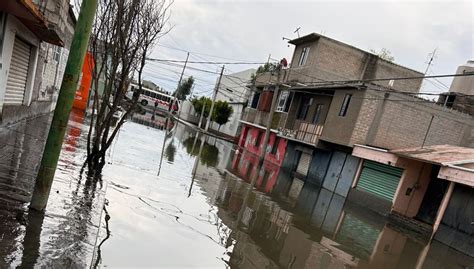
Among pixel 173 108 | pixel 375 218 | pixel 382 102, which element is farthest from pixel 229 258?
pixel 173 108

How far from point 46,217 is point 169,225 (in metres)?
3.04

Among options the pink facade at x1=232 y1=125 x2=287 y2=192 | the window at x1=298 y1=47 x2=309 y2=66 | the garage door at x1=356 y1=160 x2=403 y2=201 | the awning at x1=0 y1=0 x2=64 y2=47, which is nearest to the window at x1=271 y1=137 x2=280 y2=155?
the pink facade at x1=232 y1=125 x2=287 y2=192

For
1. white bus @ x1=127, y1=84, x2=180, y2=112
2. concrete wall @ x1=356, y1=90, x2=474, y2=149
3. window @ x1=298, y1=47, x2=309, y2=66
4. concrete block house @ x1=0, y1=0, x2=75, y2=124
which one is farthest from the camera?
white bus @ x1=127, y1=84, x2=180, y2=112

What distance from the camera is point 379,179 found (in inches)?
792

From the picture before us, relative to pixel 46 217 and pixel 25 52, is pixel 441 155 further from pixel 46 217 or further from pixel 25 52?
pixel 25 52

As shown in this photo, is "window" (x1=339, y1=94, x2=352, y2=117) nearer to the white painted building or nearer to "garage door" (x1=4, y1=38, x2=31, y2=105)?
"garage door" (x1=4, y1=38, x2=31, y2=105)

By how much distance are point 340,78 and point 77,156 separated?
74.6ft

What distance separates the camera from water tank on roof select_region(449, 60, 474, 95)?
2880 cm

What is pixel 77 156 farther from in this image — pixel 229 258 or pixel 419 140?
pixel 419 140

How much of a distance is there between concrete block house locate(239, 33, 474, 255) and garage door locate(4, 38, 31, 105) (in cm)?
1195

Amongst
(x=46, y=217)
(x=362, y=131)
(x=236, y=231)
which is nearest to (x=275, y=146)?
(x=362, y=131)

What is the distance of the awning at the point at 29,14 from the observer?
26.2ft

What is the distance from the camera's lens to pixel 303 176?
2598 centimetres

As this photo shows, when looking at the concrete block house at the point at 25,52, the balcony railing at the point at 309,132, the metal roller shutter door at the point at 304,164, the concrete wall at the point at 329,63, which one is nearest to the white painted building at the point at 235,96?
the concrete wall at the point at 329,63
